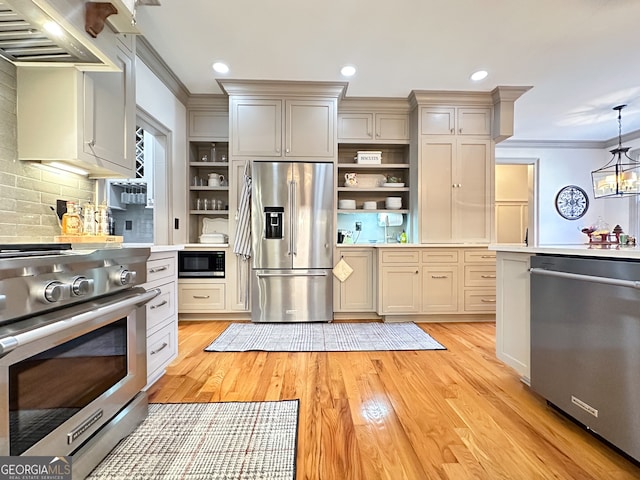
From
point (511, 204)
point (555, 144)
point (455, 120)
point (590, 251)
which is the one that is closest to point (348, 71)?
point (455, 120)

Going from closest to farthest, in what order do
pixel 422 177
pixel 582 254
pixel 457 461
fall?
1. pixel 457 461
2. pixel 582 254
3. pixel 422 177

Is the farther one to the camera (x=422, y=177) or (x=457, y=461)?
(x=422, y=177)

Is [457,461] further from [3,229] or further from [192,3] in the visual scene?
[192,3]

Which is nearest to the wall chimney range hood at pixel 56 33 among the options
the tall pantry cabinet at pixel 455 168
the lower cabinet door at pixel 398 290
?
the lower cabinet door at pixel 398 290

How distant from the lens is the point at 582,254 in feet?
4.64

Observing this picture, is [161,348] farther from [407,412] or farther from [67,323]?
[407,412]

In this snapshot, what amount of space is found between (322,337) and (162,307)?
1527 millimetres

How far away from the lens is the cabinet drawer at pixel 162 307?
1.79 metres

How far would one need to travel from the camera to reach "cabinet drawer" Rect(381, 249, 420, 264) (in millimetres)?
3461

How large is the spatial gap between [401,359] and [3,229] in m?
2.58

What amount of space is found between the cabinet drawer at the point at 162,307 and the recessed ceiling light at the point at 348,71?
8.63 ft

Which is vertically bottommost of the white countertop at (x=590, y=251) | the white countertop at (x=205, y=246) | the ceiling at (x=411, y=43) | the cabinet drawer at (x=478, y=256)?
the cabinet drawer at (x=478, y=256)

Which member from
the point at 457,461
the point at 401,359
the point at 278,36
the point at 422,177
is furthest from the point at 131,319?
the point at 422,177

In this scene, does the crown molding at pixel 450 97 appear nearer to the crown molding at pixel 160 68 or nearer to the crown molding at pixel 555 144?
the crown molding at pixel 555 144
